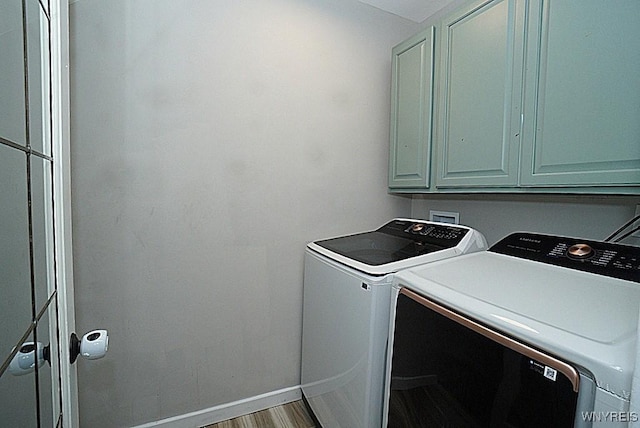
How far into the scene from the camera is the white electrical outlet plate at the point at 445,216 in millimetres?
1900

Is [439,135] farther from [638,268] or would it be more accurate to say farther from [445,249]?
[638,268]

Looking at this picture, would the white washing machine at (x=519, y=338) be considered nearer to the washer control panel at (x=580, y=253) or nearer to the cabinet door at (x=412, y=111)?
the washer control panel at (x=580, y=253)

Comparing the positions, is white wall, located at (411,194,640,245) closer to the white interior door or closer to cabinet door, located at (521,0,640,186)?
cabinet door, located at (521,0,640,186)

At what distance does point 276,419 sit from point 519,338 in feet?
4.87

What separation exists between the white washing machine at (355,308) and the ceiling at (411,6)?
4.28ft

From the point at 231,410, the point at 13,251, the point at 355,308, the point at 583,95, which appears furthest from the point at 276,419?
the point at 583,95

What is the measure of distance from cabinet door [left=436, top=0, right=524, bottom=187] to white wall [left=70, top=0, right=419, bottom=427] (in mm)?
537

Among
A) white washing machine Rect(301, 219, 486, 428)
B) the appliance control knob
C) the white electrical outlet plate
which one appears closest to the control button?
white washing machine Rect(301, 219, 486, 428)

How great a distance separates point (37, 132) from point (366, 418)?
132 centimetres

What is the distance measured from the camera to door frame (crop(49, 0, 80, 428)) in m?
0.69

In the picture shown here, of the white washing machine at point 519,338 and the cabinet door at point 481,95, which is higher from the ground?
the cabinet door at point 481,95

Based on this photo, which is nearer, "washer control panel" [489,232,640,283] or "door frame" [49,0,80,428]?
"door frame" [49,0,80,428]

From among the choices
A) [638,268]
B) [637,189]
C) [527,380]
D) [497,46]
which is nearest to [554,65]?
[497,46]

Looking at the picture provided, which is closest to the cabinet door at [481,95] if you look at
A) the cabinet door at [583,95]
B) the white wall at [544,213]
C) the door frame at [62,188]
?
the cabinet door at [583,95]
